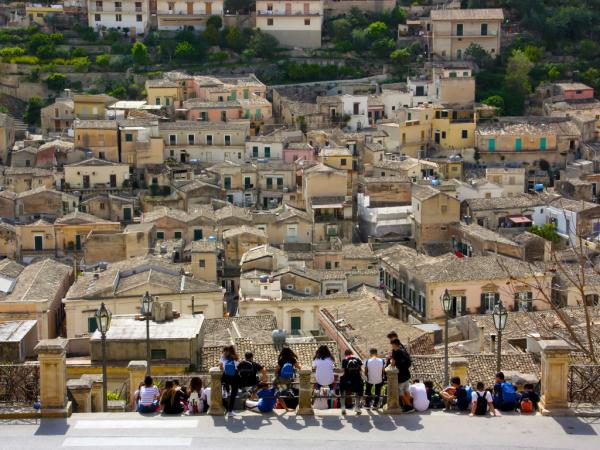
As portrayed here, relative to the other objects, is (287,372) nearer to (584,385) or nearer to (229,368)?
(229,368)

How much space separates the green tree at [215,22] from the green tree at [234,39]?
0.81 m

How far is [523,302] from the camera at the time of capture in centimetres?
3794

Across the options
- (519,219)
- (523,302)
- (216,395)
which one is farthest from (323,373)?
(519,219)

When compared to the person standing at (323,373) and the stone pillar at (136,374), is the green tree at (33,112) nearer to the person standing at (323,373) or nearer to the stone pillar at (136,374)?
the stone pillar at (136,374)

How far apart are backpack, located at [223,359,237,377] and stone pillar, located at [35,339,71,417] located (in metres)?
2.24

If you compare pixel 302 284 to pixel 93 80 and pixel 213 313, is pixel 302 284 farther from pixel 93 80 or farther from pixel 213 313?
pixel 93 80

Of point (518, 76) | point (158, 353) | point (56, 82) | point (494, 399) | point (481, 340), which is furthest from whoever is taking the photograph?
point (518, 76)

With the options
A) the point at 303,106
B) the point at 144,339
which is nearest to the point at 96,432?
Result: the point at 144,339

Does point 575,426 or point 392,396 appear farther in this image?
point 392,396

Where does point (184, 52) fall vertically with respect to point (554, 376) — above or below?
above

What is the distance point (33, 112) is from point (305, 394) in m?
46.4

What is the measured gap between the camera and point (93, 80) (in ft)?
210

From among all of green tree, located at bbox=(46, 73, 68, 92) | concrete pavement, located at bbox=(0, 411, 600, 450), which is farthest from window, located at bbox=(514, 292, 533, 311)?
green tree, located at bbox=(46, 73, 68, 92)

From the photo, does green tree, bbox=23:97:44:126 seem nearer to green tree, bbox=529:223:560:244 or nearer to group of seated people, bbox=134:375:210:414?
green tree, bbox=529:223:560:244
